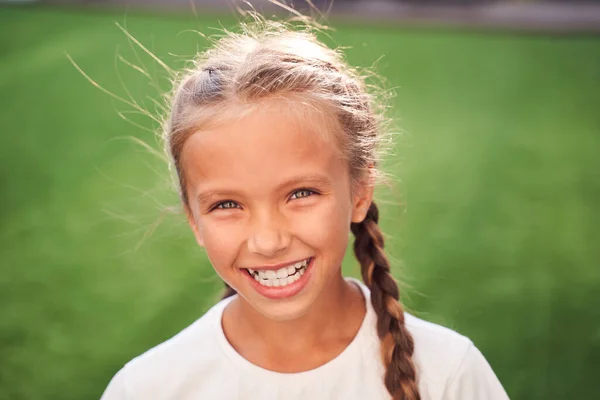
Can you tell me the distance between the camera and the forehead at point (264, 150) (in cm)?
148

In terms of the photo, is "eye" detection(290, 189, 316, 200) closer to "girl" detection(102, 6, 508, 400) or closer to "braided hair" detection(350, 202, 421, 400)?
"girl" detection(102, 6, 508, 400)

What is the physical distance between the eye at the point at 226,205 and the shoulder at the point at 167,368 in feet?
1.09

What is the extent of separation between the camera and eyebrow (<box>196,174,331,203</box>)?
1.50m

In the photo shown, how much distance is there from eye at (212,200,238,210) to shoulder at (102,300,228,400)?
1.09 ft

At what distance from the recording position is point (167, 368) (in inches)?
67.6

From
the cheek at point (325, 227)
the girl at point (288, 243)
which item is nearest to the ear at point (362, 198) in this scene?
the girl at point (288, 243)

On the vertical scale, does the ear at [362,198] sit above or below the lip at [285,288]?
above

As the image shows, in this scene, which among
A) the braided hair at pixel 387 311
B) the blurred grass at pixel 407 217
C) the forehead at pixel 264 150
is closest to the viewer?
the forehead at pixel 264 150

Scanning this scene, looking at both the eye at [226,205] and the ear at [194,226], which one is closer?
the eye at [226,205]

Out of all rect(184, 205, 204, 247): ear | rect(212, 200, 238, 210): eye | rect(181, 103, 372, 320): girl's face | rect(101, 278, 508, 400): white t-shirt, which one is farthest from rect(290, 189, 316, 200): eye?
rect(101, 278, 508, 400): white t-shirt

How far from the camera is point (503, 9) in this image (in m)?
6.55

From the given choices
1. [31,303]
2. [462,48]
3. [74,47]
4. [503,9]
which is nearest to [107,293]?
[31,303]

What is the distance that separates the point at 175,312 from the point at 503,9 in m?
4.58

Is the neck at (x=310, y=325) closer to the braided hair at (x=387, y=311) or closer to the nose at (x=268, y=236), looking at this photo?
the braided hair at (x=387, y=311)
